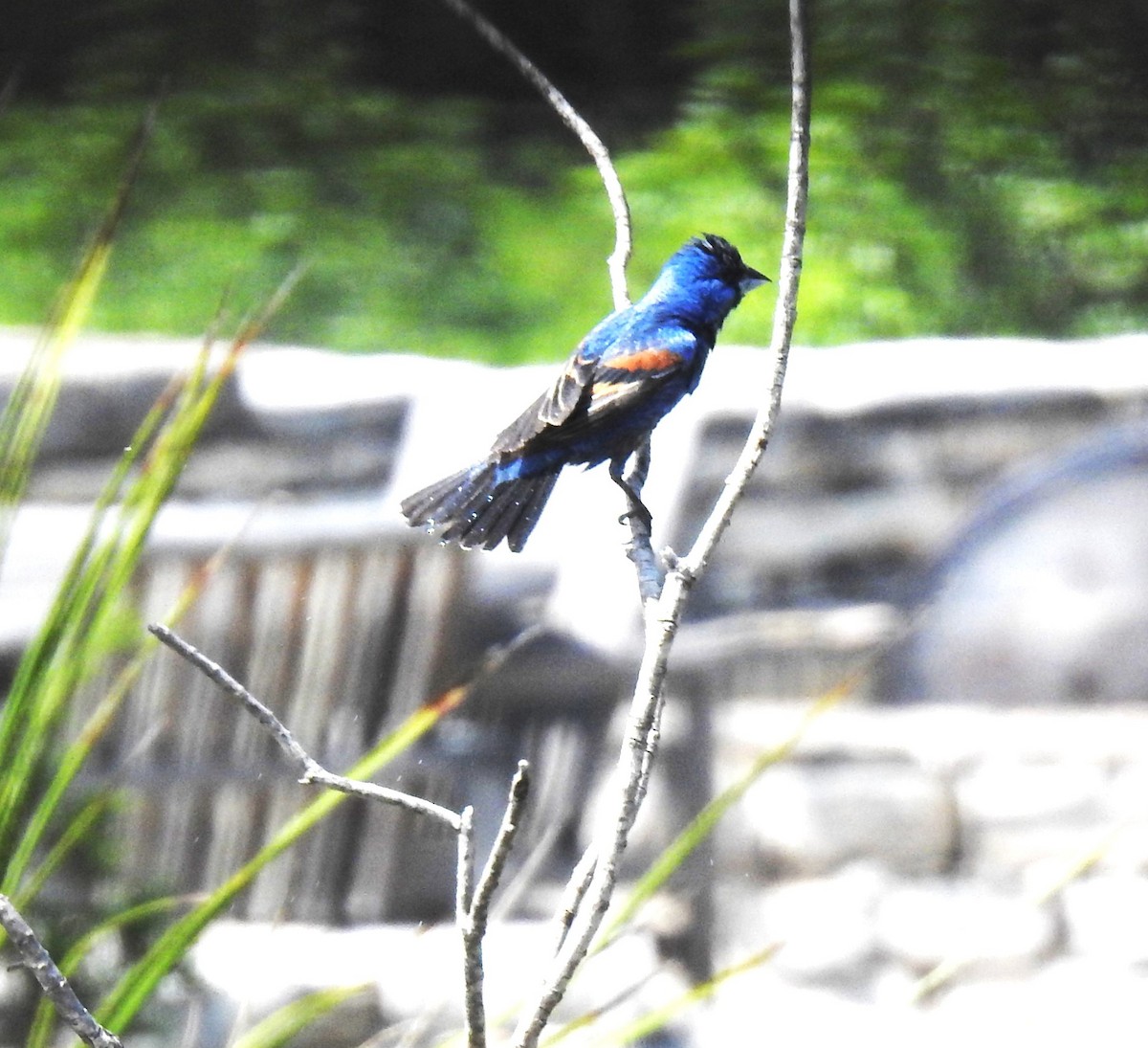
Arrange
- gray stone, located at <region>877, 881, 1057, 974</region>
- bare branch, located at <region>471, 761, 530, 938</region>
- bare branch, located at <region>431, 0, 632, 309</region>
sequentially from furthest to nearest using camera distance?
gray stone, located at <region>877, 881, 1057, 974</region> < bare branch, located at <region>431, 0, 632, 309</region> < bare branch, located at <region>471, 761, 530, 938</region>

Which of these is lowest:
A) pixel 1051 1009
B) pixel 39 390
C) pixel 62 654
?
pixel 1051 1009

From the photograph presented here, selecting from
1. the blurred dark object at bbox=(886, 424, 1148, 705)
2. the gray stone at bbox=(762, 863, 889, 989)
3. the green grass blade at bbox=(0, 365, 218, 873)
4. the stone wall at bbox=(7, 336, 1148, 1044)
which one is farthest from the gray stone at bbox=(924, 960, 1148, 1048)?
the green grass blade at bbox=(0, 365, 218, 873)

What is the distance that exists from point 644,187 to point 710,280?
127 cm

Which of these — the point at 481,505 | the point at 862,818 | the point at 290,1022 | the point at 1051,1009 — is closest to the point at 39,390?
the point at 481,505

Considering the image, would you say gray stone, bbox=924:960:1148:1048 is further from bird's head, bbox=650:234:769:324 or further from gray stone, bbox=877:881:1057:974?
bird's head, bbox=650:234:769:324

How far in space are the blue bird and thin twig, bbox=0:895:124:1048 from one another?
428mm

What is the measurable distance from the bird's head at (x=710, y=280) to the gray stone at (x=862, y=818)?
1353mm

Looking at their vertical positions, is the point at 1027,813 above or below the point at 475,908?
below

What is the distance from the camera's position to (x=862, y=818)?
2381 millimetres

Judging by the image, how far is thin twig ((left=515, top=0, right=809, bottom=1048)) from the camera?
0.70 metres

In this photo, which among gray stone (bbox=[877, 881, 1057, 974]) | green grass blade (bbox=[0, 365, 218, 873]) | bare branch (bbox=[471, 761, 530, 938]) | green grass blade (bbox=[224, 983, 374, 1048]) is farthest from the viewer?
gray stone (bbox=[877, 881, 1057, 974])

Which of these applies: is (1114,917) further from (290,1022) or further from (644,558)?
(644,558)

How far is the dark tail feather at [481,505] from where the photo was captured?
1.06m

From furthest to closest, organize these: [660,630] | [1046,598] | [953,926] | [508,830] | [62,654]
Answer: [1046,598] → [953,926] → [62,654] → [660,630] → [508,830]
